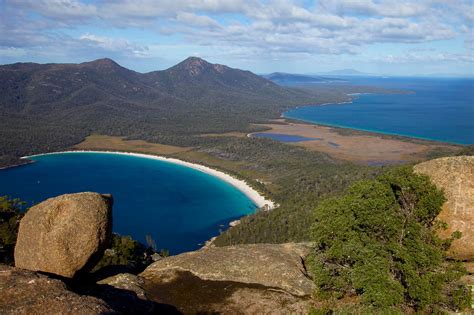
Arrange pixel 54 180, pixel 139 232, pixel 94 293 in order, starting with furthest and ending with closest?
1. pixel 54 180
2. pixel 139 232
3. pixel 94 293

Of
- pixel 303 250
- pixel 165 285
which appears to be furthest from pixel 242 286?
pixel 303 250

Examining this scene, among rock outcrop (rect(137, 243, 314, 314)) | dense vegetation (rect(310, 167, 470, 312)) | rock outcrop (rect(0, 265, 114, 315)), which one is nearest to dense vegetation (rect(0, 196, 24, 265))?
rock outcrop (rect(137, 243, 314, 314))

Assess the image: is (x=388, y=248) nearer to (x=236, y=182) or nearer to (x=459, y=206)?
(x=459, y=206)

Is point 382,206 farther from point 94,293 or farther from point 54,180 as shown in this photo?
point 54,180

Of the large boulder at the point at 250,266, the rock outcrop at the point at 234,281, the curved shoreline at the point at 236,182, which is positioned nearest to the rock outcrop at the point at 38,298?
the rock outcrop at the point at 234,281

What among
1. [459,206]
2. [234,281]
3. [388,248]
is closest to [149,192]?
[234,281]

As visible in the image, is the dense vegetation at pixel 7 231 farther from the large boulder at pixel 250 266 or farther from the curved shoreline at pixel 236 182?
the curved shoreline at pixel 236 182
